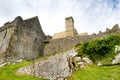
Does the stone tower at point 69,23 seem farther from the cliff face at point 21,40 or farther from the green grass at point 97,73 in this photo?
the green grass at point 97,73

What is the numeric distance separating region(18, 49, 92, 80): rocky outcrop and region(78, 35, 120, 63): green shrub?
835 mm

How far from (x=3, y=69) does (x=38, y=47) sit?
1390cm

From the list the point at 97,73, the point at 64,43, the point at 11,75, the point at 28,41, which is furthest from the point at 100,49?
the point at 28,41

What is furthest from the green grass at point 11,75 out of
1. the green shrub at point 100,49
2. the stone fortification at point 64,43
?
the stone fortification at point 64,43

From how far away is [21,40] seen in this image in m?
37.2

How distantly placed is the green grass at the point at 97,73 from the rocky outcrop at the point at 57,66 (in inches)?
35.0

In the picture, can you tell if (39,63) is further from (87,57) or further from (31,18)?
(31,18)

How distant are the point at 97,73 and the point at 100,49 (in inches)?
169

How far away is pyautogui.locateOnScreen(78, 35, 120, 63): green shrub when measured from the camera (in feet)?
77.9

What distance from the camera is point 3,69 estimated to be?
2750 cm

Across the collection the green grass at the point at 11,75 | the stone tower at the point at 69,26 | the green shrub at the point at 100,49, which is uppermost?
the stone tower at the point at 69,26

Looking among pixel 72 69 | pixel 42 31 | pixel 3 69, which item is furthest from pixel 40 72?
pixel 42 31

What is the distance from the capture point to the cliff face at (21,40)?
34.5m

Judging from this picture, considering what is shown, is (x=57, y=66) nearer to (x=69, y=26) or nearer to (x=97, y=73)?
(x=97, y=73)
